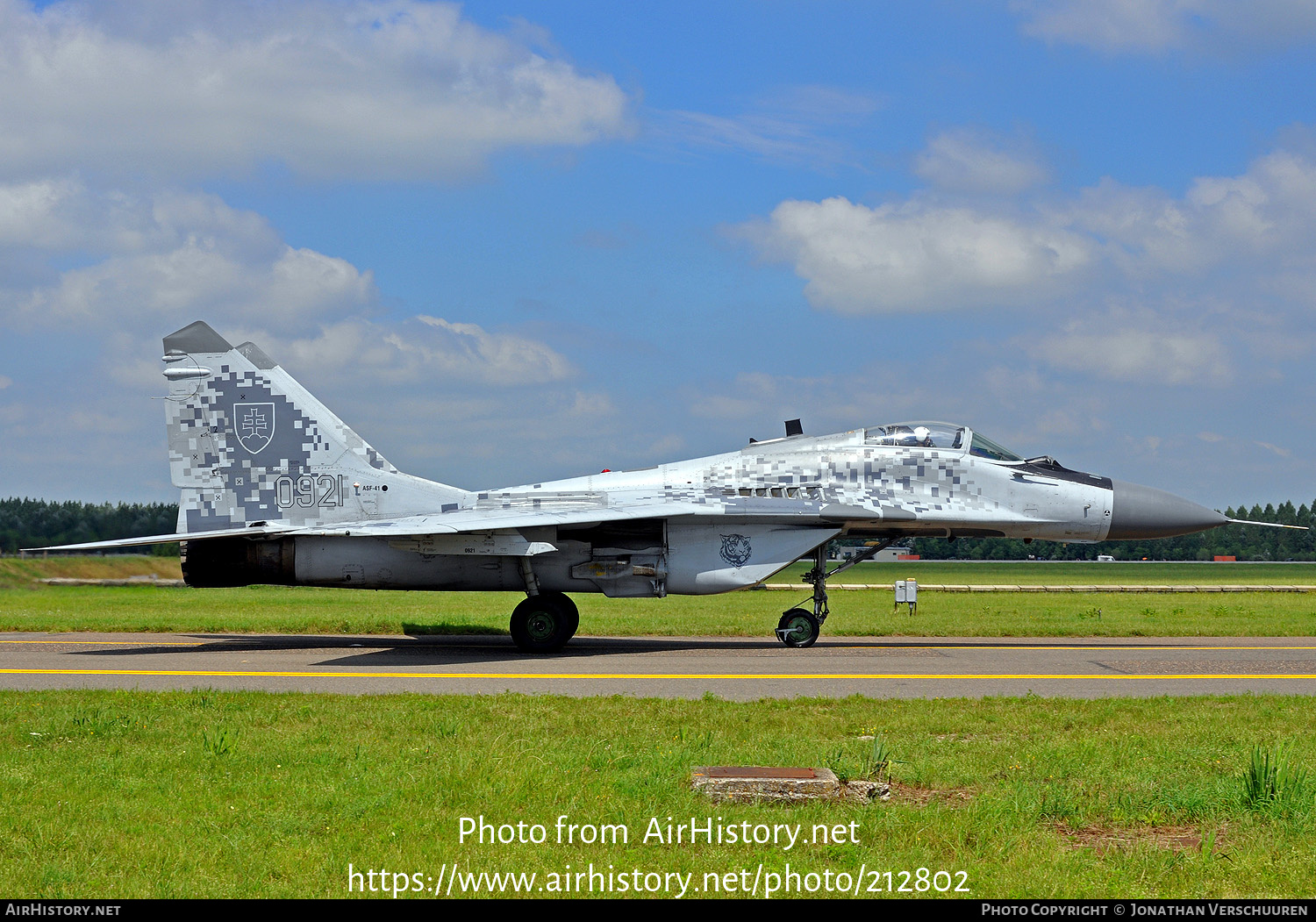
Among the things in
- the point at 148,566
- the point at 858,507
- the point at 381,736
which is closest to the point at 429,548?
the point at 858,507

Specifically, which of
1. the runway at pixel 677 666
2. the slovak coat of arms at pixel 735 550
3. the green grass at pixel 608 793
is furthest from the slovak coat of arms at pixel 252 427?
the green grass at pixel 608 793

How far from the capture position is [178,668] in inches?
561

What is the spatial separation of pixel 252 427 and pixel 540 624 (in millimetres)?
5758

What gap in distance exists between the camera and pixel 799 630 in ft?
57.3

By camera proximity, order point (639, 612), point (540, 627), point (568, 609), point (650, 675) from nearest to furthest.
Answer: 1. point (650, 675)
2. point (540, 627)
3. point (568, 609)
4. point (639, 612)

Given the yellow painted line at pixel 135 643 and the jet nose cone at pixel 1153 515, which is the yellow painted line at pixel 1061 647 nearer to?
the jet nose cone at pixel 1153 515

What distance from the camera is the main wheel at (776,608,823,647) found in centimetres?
1742

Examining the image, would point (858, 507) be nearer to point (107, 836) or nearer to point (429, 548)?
point (429, 548)

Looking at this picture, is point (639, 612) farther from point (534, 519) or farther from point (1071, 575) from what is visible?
point (1071, 575)

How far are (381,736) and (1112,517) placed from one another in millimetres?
13175

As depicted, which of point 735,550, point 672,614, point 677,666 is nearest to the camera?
point 677,666

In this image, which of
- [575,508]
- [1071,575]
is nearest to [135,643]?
[575,508]

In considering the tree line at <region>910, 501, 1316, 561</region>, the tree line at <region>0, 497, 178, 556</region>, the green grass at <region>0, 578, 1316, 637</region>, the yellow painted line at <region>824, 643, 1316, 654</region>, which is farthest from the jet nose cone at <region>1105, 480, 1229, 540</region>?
the tree line at <region>910, 501, 1316, 561</region>

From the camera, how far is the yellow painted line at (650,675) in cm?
1334
